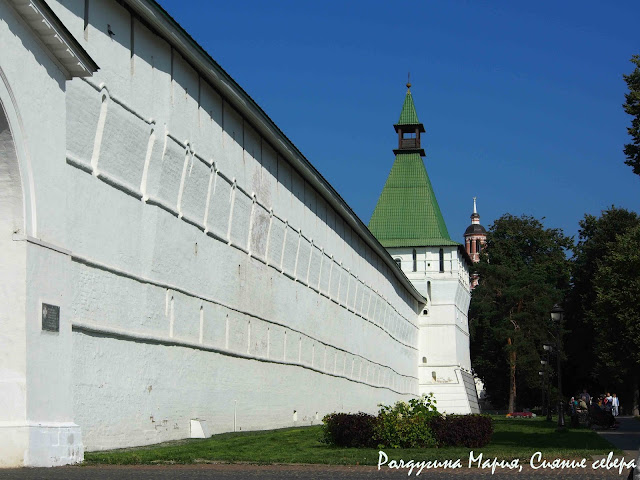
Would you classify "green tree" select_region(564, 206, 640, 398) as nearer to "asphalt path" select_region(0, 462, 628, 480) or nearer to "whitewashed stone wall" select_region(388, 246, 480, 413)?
"whitewashed stone wall" select_region(388, 246, 480, 413)

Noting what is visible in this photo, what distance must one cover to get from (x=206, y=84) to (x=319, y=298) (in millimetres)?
14312

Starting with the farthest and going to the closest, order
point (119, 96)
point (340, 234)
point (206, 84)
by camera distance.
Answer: point (340, 234) → point (206, 84) → point (119, 96)

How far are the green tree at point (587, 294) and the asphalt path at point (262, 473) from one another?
157ft

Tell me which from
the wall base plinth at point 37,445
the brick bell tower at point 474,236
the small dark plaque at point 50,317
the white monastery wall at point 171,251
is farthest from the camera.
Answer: the brick bell tower at point 474,236

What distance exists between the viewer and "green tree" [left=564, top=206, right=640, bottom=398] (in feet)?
206

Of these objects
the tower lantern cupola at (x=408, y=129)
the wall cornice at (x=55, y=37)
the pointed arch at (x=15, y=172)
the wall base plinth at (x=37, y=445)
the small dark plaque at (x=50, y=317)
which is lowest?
the wall base plinth at (x=37, y=445)

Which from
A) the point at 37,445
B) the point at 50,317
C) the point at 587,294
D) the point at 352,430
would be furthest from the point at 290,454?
the point at 587,294

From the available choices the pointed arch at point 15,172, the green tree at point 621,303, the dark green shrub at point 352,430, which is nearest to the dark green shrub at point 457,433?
the dark green shrub at point 352,430

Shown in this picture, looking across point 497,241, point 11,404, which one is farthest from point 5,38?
point 497,241

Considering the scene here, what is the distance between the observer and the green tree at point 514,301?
69.1m

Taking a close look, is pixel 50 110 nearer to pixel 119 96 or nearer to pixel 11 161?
pixel 11 161

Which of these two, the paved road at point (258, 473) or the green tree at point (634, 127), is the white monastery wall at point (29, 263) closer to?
the paved road at point (258, 473)

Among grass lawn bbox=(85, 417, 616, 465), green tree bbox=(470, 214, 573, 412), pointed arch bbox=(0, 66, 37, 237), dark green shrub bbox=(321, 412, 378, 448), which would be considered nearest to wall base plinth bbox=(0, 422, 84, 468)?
grass lawn bbox=(85, 417, 616, 465)

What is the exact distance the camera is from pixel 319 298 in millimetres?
36406
